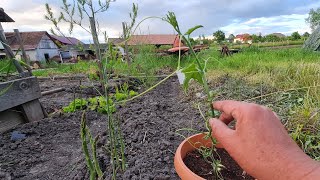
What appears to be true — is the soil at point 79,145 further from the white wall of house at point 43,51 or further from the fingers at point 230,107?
the white wall of house at point 43,51

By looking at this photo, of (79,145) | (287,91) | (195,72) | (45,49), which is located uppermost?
(195,72)

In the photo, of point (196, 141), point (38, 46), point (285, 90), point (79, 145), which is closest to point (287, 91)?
point (285, 90)

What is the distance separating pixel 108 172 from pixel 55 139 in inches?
43.9

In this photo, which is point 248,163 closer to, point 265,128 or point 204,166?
point 265,128

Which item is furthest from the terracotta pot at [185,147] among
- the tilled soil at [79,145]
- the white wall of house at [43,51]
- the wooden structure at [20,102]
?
the white wall of house at [43,51]

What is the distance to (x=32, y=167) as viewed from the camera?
168 centimetres

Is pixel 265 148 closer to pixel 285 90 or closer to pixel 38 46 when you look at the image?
pixel 285 90

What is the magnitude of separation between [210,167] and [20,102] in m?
2.25

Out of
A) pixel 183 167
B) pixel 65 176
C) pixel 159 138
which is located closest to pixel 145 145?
pixel 159 138

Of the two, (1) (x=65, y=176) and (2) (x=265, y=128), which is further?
(1) (x=65, y=176)

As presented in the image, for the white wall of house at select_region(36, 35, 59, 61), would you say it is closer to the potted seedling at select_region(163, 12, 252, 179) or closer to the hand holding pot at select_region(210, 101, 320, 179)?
the potted seedling at select_region(163, 12, 252, 179)

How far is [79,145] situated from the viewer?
80.1 inches

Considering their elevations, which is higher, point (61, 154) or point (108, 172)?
point (108, 172)

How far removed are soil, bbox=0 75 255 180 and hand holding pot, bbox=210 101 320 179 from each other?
0.74 meters
